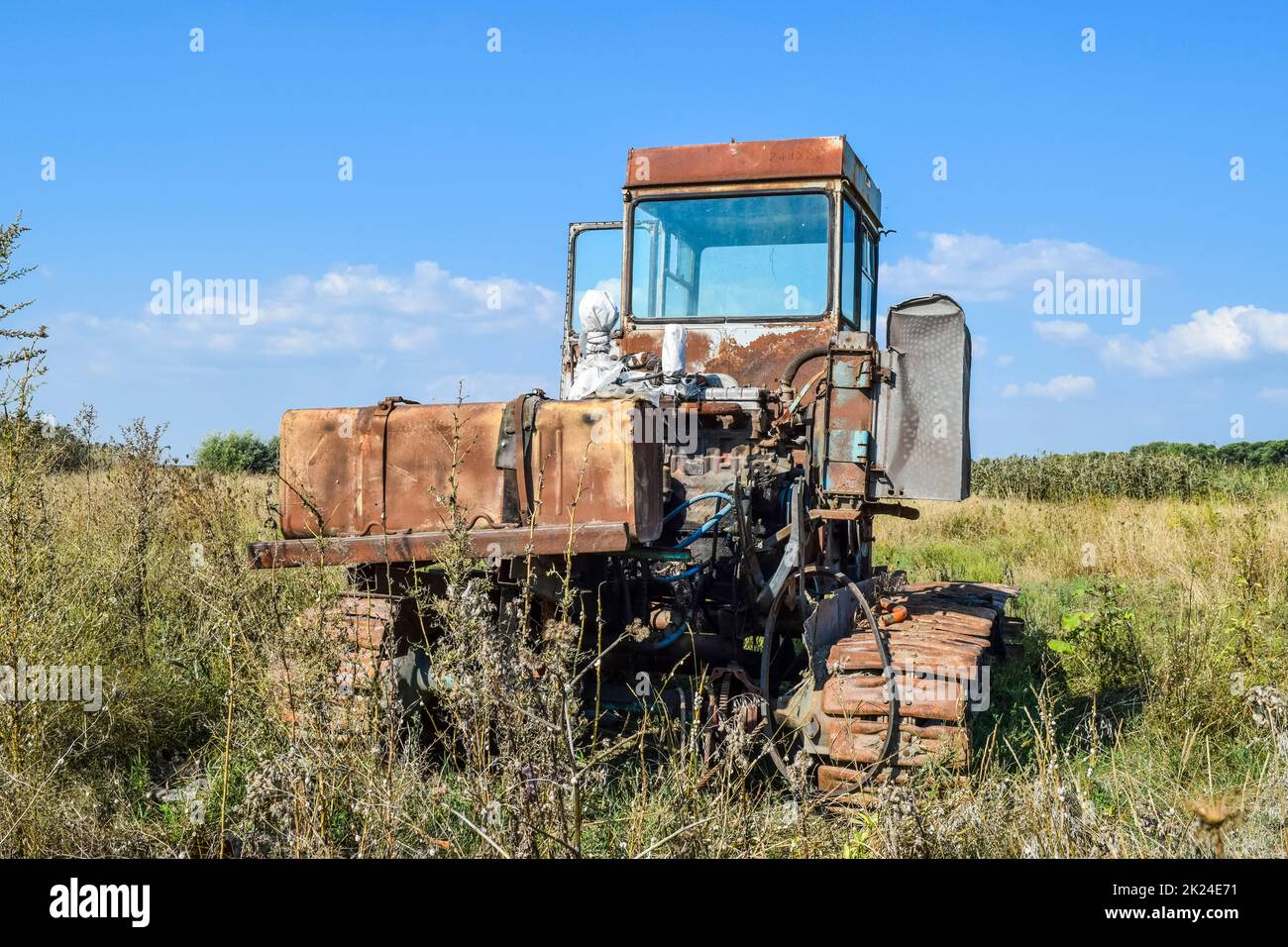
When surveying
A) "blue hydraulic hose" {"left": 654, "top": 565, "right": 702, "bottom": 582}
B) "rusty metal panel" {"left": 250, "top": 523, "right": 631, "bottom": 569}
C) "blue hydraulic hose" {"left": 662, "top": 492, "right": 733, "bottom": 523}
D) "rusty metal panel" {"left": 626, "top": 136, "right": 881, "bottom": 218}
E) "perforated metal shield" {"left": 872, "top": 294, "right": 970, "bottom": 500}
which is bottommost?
"blue hydraulic hose" {"left": 654, "top": 565, "right": 702, "bottom": 582}

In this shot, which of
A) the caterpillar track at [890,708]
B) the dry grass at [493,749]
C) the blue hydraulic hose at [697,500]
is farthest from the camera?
the blue hydraulic hose at [697,500]

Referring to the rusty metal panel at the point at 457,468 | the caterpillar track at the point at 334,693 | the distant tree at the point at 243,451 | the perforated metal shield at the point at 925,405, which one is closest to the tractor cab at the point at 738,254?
the perforated metal shield at the point at 925,405

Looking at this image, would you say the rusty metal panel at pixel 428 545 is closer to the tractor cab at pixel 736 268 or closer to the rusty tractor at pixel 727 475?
the rusty tractor at pixel 727 475

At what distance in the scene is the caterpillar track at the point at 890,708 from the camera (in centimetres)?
463

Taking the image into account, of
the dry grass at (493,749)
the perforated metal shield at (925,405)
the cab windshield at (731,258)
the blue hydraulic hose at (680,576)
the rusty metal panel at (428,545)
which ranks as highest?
the cab windshield at (731,258)

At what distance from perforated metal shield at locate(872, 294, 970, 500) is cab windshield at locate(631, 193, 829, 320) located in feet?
4.58

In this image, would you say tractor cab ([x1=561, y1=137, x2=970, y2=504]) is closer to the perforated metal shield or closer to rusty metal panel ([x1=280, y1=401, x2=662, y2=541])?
the perforated metal shield

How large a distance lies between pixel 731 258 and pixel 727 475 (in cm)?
193

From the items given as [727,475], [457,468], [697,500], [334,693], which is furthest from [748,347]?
[334,693]

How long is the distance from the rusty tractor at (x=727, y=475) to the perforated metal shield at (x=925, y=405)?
11 mm

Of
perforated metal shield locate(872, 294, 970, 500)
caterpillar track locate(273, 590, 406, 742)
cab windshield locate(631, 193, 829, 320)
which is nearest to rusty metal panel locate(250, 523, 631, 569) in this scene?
caterpillar track locate(273, 590, 406, 742)

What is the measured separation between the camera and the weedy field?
123 inches
